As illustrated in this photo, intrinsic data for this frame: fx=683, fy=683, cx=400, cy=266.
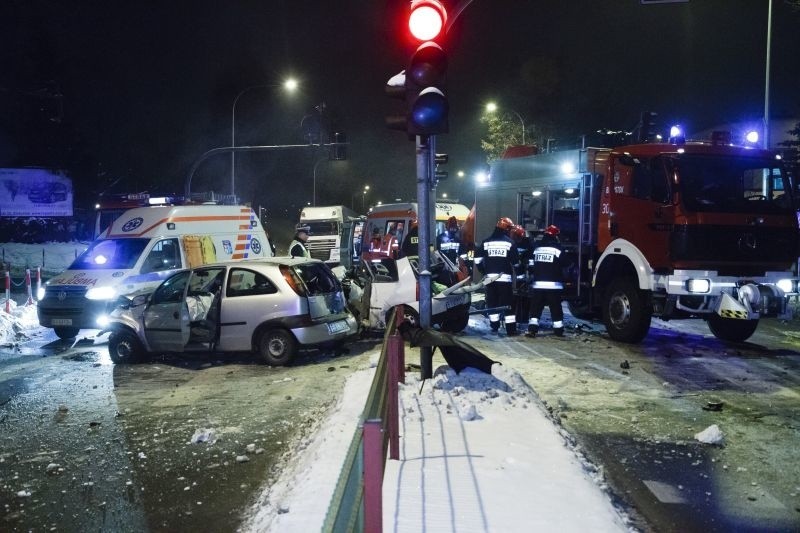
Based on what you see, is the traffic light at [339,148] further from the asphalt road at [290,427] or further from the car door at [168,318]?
the car door at [168,318]

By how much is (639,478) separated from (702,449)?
0.98m

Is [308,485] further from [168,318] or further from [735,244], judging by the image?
[735,244]

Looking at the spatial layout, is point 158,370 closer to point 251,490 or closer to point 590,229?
point 251,490

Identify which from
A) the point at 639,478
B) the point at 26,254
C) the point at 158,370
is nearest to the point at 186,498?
the point at 639,478

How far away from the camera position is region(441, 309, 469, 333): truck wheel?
38.0ft

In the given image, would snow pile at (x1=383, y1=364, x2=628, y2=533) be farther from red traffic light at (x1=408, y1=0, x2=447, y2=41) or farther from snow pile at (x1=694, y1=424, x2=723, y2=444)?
red traffic light at (x1=408, y1=0, x2=447, y2=41)

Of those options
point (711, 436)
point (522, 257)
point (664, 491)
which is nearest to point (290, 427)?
point (664, 491)

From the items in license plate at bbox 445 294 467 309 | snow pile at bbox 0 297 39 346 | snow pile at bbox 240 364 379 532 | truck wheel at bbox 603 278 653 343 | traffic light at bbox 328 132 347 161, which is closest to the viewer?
snow pile at bbox 240 364 379 532

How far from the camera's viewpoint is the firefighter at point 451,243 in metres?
16.3

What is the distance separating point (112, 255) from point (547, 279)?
7592 mm

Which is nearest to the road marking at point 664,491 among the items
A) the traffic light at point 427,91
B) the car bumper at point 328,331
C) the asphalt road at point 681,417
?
the asphalt road at point 681,417

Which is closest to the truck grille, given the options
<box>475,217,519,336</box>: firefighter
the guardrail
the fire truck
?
the fire truck

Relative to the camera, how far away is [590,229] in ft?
38.2

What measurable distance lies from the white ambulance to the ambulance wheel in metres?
9.18
